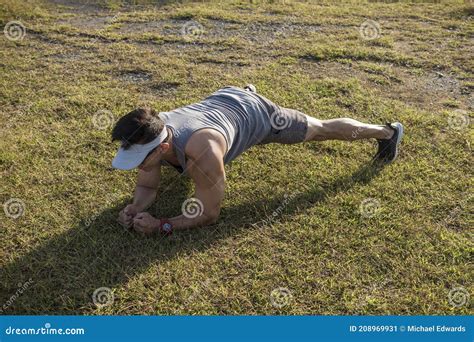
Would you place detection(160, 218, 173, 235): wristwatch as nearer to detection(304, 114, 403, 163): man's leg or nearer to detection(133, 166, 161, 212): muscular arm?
detection(133, 166, 161, 212): muscular arm

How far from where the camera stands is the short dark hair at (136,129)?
324cm

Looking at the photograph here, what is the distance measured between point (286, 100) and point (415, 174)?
6.45ft

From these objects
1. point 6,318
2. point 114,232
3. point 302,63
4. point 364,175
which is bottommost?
point 6,318

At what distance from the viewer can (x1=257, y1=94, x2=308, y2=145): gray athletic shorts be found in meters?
4.16

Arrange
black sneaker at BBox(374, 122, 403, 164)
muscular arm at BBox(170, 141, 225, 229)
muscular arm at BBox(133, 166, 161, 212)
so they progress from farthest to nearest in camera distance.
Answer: black sneaker at BBox(374, 122, 403, 164) → muscular arm at BBox(133, 166, 161, 212) → muscular arm at BBox(170, 141, 225, 229)

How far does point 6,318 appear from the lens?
3.16 meters

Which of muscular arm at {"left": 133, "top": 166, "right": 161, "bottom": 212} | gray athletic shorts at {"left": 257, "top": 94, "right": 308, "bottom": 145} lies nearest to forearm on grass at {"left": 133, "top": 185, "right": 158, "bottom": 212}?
muscular arm at {"left": 133, "top": 166, "right": 161, "bottom": 212}

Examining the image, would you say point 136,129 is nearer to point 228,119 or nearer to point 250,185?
point 228,119

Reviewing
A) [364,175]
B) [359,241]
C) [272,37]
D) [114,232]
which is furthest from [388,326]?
[272,37]

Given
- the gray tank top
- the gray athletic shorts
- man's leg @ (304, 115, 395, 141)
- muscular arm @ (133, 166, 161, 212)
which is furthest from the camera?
man's leg @ (304, 115, 395, 141)

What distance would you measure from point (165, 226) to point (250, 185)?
1.01 metres

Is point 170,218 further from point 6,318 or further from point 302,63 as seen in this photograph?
point 302,63

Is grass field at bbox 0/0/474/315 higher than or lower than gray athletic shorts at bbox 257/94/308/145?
lower

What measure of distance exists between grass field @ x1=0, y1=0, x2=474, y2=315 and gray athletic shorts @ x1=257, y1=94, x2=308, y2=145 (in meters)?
0.43
